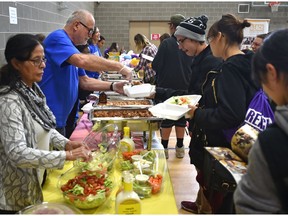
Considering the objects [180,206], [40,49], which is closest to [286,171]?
[40,49]

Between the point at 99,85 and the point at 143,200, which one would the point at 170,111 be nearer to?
the point at 143,200

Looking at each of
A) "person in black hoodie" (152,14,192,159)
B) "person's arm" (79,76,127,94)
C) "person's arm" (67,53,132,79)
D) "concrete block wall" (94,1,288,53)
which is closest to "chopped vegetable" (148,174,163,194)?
"person's arm" (67,53,132,79)

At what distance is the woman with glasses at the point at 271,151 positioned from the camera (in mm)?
739

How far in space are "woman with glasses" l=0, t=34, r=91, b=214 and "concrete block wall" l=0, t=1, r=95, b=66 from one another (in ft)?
3.38

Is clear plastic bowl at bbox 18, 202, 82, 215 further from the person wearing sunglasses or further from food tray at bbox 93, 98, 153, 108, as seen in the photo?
food tray at bbox 93, 98, 153, 108

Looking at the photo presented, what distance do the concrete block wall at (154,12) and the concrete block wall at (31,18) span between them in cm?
416

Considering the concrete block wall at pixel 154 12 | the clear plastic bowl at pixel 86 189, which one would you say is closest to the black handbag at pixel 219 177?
the clear plastic bowl at pixel 86 189

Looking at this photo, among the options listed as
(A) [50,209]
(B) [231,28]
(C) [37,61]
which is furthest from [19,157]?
(B) [231,28]

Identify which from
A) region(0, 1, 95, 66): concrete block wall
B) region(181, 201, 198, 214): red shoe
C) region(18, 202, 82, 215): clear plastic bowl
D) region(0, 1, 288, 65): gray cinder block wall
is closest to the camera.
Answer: region(18, 202, 82, 215): clear plastic bowl

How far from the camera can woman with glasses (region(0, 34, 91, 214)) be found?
3.96 feet

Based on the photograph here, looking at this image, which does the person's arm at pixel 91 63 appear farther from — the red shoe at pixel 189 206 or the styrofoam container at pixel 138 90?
the red shoe at pixel 189 206

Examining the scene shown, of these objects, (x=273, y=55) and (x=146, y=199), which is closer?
(x=273, y=55)

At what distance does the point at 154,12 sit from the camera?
356 inches

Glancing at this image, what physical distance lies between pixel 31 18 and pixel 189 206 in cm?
245
